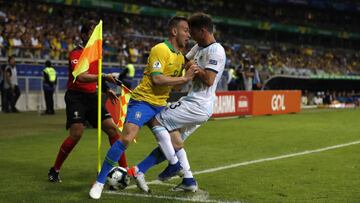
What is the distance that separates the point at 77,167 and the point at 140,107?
2.80 m

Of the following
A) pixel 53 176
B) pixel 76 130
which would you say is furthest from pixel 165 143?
pixel 53 176

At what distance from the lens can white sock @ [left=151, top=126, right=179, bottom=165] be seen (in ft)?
22.2

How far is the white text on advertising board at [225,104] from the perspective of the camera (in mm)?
20234

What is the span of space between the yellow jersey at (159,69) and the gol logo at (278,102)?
16.9 meters

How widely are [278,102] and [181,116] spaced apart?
1753 cm

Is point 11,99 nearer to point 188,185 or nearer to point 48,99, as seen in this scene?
point 48,99

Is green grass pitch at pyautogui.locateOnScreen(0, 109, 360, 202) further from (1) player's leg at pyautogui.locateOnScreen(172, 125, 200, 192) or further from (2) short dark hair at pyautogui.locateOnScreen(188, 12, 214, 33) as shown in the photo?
(2) short dark hair at pyautogui.locateOnScreen(188, 12, 214, 33)

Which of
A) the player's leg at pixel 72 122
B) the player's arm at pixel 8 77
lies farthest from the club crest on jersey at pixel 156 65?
the player's arm at pixel 8 77

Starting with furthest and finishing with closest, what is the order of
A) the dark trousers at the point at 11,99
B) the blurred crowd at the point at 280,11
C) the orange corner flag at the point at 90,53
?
the blurred crowd at the point at 280,11 < the dark trousers at the point at 11,99 < the orange corner flag at the point at 90,53

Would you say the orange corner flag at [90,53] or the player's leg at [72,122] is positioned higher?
→ the orange corner flag at [90,53]

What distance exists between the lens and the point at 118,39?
105 feet

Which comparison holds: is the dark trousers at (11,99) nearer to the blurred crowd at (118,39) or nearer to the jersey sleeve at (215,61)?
the blurred crowd at (118,39)

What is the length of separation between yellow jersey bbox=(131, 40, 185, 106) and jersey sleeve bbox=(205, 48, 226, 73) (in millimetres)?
375

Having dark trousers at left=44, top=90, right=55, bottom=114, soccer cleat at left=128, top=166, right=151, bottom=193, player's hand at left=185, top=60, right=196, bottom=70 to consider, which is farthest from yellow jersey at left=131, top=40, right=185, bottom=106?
dark trousers at left=44, top=90, right=55, bottom=114
